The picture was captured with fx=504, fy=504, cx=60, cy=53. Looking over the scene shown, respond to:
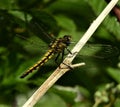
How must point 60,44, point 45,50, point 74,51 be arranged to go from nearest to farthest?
point 74,51
point 60,44
point 45,50

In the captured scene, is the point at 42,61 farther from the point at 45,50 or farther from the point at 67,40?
the point at 67,40

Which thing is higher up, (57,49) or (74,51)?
(74,51)

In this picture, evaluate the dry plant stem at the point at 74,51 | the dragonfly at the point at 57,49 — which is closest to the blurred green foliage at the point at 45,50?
the dragonfly at the point at 57,49

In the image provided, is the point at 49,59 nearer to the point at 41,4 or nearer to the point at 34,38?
the point at 34,38

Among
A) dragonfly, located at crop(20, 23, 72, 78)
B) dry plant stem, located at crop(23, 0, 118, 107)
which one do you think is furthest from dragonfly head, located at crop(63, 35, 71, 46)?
dry plant stem, located at crop(23, 0, 118, 107)

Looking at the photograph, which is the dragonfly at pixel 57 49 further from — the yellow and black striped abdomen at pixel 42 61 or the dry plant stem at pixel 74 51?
the dry plant stem at pixel 74 51

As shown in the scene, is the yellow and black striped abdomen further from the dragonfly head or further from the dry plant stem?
the dry plant stem

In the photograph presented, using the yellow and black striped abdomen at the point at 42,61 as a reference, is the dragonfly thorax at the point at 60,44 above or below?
above

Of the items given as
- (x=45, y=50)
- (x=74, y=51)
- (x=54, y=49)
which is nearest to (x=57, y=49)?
(x=54, y=49)
